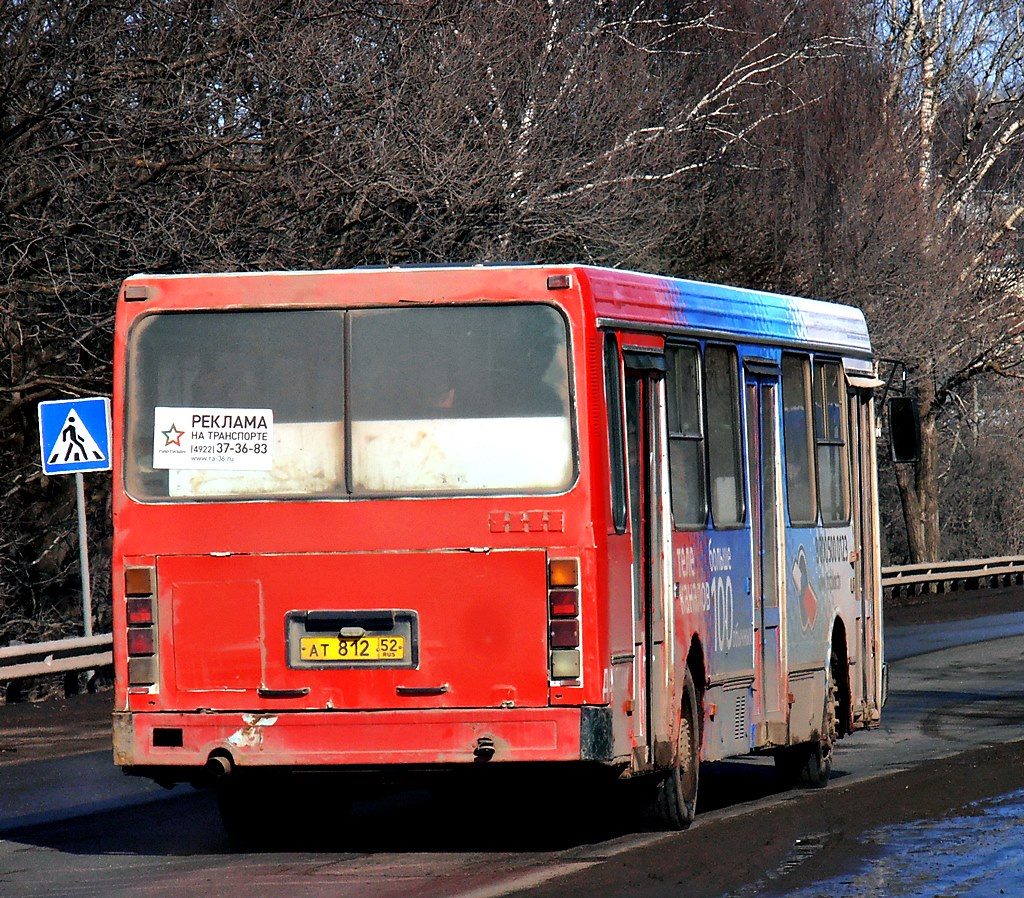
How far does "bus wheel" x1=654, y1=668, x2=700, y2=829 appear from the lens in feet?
35.8

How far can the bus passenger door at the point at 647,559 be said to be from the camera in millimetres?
10383

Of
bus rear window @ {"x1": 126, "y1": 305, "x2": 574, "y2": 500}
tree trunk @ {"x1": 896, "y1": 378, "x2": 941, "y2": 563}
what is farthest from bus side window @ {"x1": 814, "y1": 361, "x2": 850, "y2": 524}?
tree trunk @ {"x1": 896, "y1": 378, "x2": 941, "y2": 563}

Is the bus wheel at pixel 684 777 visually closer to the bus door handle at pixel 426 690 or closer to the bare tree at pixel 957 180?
the bus door handle at pixel 426 690

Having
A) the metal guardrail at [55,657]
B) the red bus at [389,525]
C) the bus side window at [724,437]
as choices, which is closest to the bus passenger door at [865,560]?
the bus side window at [724,437]

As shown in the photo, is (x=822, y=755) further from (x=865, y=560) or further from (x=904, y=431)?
(x=904, y=431)

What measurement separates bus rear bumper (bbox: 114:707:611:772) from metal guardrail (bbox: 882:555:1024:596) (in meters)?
30.3

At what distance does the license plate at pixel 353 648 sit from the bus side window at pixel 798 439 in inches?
141

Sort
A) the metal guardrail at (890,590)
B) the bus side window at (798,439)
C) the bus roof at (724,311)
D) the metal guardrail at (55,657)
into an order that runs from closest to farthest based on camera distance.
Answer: the bus roof at (724,311)
the bus side window at (798,439)
the metal guardrail at (55,657)
the metal guardrail at (890,590)

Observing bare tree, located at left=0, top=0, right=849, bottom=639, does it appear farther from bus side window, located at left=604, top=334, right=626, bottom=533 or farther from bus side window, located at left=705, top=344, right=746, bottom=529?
bus side window, located at left=604, top=334, right=626, bottom=533

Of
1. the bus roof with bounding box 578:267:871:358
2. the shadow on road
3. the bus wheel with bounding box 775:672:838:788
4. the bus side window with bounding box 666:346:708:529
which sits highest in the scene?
the bus roof with bounding box 578:267:871:358

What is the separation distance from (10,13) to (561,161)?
22.8 feet

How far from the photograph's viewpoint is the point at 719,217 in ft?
110

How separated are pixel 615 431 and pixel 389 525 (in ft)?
3.55

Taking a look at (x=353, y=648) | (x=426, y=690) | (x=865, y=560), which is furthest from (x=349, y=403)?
(x=865, y=560)
